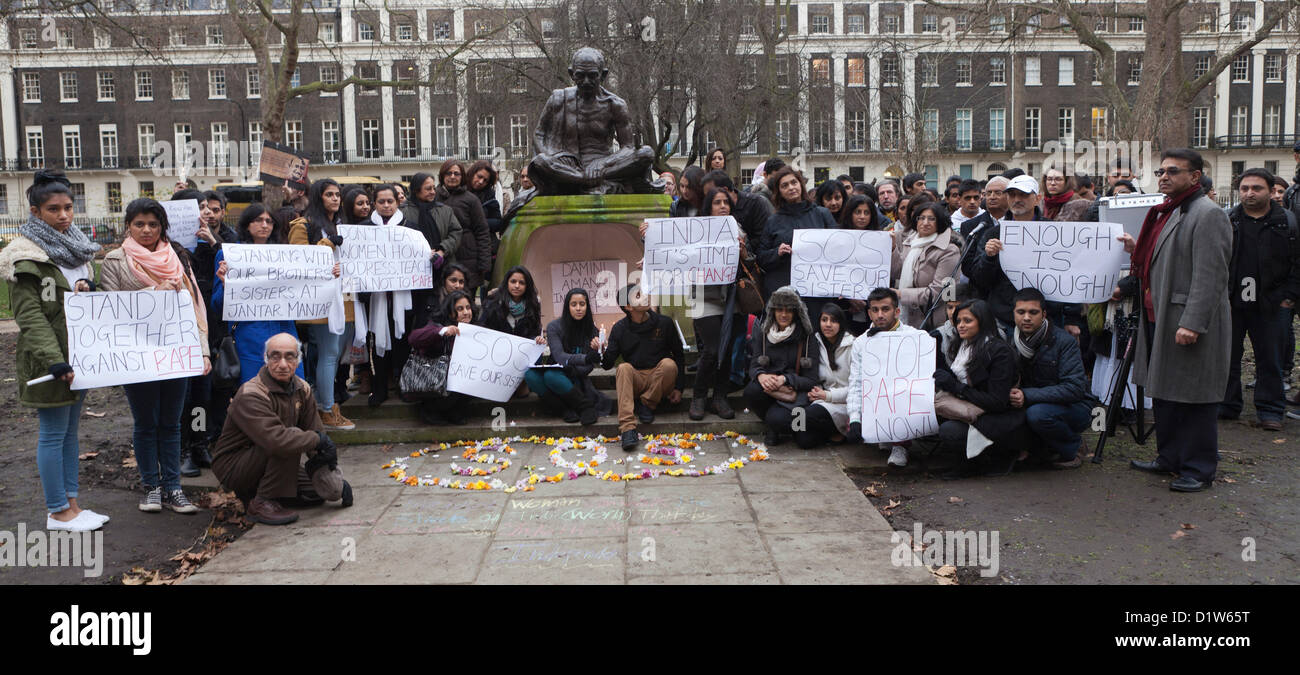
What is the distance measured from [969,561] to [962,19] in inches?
1996

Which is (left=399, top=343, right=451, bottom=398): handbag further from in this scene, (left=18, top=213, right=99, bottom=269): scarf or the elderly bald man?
(left=18, top=213, right=99, bottom=269): scarf

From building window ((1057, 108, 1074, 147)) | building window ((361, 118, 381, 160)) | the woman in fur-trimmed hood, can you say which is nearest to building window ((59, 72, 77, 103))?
building window ((361, 118, 381, 160))

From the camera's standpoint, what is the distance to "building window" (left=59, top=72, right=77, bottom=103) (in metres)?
58.3

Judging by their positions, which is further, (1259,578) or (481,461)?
(481,461)

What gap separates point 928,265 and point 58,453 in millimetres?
5910

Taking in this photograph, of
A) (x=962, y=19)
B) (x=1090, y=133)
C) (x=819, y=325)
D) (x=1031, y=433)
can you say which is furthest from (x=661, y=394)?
(x=1090, y=133)

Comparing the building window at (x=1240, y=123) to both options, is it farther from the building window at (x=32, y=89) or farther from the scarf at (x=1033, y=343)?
the building window at (x=32, y=89)

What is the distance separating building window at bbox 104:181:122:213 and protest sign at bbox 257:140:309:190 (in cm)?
5511

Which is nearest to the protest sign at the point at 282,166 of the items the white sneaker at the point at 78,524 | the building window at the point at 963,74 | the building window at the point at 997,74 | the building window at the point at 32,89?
the white sneaker at the point at 78,524

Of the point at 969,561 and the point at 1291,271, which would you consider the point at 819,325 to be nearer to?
the point at 969,561

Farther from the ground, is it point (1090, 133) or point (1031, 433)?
point (1090, 133)

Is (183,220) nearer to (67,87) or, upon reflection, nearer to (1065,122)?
(1065,122)

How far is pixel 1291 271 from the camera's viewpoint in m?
7.32

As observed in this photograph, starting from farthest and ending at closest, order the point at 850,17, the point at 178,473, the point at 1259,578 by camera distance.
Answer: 1. the point at 850,17
2. the point at 178,473
3. the point at 1259,578
